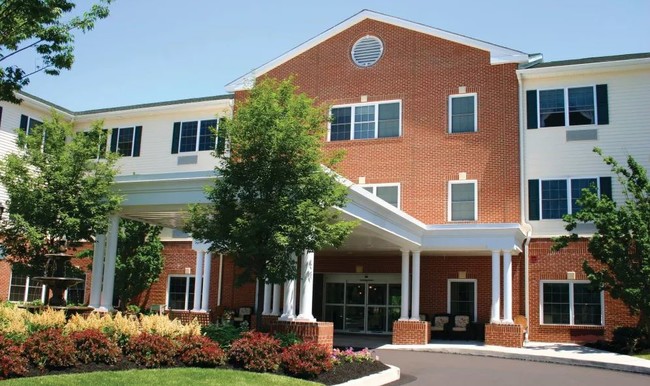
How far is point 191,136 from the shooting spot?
3012 cm

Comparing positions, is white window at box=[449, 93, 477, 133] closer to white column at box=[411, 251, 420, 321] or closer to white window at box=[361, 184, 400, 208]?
white window at box=[361, 184, 400, 208]

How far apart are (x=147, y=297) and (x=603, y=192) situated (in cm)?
1896

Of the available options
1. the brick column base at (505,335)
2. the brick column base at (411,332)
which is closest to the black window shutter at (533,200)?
the brick column base at (505,335)

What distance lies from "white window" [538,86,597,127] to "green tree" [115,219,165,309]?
52.0ft

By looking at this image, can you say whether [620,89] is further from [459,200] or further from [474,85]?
[459,200]

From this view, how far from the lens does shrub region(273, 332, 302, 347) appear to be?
13909mm

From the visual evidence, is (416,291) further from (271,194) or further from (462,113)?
(271,194)

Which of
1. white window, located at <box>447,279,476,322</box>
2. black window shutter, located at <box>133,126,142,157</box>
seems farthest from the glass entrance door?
black window shutter, located at <box>133,126,142,157</box>

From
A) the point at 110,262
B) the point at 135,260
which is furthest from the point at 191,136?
the point at 110,262

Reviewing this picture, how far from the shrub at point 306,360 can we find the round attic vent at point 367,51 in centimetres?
1694

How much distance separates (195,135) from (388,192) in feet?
30.2

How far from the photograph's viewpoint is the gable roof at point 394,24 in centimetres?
2562

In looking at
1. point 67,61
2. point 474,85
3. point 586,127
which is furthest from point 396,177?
point 67,61

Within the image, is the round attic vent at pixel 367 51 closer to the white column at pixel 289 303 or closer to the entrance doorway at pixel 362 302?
the entrance doorway at pixel 362 302
